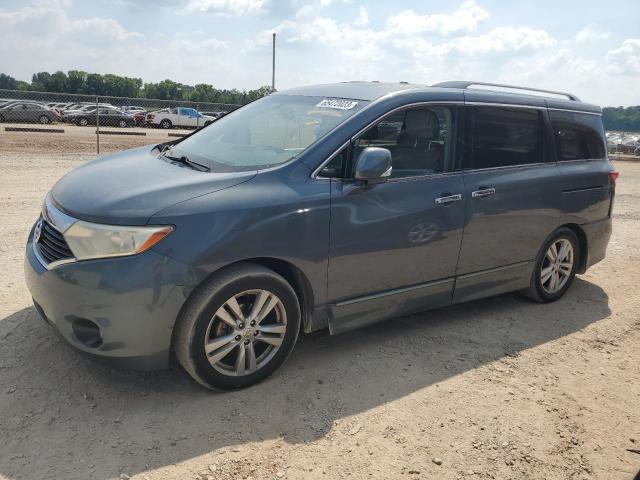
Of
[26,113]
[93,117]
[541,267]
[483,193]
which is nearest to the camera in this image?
[483,193]

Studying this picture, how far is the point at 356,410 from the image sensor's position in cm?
329

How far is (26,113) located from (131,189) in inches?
1273

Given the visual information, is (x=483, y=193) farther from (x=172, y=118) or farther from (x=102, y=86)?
(x=102, y=86)

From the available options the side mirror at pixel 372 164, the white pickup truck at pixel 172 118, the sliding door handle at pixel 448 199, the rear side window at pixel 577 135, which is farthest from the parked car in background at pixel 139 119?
the side mirror at pixel 372 164

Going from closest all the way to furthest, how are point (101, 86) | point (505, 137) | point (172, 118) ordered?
point (505, 137) → point (172, 118) → point (101, 86)

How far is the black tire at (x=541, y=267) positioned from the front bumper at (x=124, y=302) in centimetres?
332

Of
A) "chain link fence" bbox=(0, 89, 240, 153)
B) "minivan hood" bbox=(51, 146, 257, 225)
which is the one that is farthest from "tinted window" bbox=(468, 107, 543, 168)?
"chain link fence" bbox=(0, 89, 240, 153)

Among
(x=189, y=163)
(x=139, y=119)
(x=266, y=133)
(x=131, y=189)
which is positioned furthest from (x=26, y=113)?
(x=131, y=189)

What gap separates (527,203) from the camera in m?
4.64

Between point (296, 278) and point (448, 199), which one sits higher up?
point (448, 199)

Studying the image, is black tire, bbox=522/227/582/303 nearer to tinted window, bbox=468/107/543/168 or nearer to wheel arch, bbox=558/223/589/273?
wheel arch, bbox=558/223/589/273

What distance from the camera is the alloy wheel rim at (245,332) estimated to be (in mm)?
3211

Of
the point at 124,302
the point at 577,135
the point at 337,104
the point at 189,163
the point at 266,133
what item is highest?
the point at 337,104

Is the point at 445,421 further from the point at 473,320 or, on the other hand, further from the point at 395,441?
the point at 473,320
